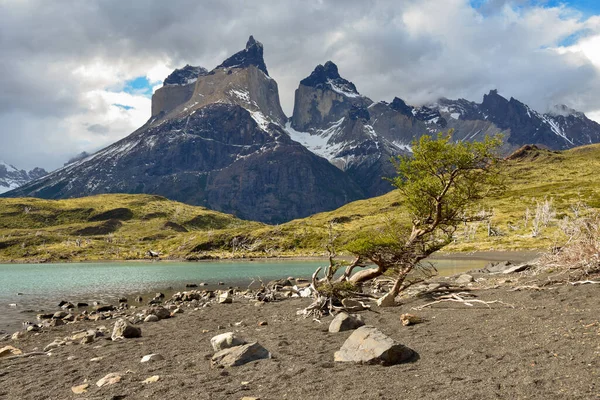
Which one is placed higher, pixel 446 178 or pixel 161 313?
pixel 446 178

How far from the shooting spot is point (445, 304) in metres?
27.0

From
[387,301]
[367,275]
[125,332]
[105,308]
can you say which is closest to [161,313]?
[125,332]

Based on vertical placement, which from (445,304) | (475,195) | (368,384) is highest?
(475,195)

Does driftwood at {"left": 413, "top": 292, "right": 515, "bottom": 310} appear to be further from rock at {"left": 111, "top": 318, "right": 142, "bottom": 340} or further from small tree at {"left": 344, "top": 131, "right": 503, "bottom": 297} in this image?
rock at {"left": 111, "top": 318, "right": 142, "bottom": 340}

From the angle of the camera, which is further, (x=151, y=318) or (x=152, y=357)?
(x=151, y=318)

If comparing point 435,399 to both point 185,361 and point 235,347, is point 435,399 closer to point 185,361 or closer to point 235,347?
point 235,347

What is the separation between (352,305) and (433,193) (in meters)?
10.3

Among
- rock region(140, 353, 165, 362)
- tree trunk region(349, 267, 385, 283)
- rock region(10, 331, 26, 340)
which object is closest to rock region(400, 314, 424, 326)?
tree trunk region(349, 267, 385, 283)

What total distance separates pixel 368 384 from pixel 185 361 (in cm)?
906

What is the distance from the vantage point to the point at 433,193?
3030 cm

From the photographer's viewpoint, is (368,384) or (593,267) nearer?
(368,384)

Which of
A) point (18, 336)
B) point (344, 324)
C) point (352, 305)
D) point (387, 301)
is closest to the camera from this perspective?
point (344, 324)

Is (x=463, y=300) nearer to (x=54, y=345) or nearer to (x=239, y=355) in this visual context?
(x=239, y=355)

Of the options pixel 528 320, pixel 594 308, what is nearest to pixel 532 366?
pixel 528 320
